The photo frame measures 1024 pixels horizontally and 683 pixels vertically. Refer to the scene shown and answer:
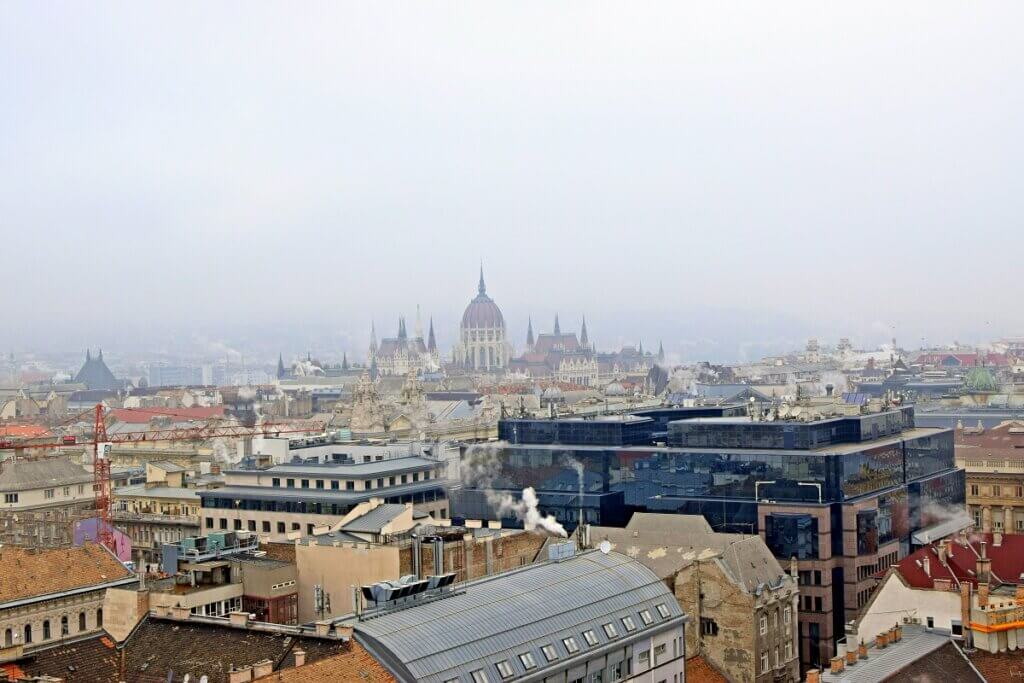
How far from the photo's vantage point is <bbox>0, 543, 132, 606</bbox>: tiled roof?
74562 millimetres

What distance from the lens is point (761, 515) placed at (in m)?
91.4

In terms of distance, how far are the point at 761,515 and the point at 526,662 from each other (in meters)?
40.7

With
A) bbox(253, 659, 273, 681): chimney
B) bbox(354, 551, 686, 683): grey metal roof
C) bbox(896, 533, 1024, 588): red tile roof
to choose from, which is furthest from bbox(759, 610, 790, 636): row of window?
bbox(253, 659, 273, 681): chimney

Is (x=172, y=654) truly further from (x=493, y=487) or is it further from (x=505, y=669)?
(x=493, y=487)

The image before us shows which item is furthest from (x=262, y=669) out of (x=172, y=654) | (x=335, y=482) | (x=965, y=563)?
(x=335, y=482)

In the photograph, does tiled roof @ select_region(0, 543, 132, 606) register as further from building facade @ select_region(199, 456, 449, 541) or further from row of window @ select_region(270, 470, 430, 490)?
row of window @ select_region(270, 470, 430, 490)

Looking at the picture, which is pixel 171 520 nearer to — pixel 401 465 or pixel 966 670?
pixel 401 465

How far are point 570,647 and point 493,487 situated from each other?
48.3 metres

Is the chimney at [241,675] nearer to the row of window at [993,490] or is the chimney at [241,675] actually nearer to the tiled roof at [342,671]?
the tiled roof at [342,671]

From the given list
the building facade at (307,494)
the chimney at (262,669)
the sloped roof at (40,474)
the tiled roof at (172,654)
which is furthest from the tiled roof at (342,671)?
the sloped roof at (40,474)

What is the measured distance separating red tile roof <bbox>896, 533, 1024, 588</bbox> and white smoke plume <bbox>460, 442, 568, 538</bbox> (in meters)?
27.9

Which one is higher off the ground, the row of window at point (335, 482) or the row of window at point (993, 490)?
the row of window at point (335, 482)

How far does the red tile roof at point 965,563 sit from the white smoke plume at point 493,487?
27.9 m

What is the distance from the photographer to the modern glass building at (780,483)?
89.4 metres
